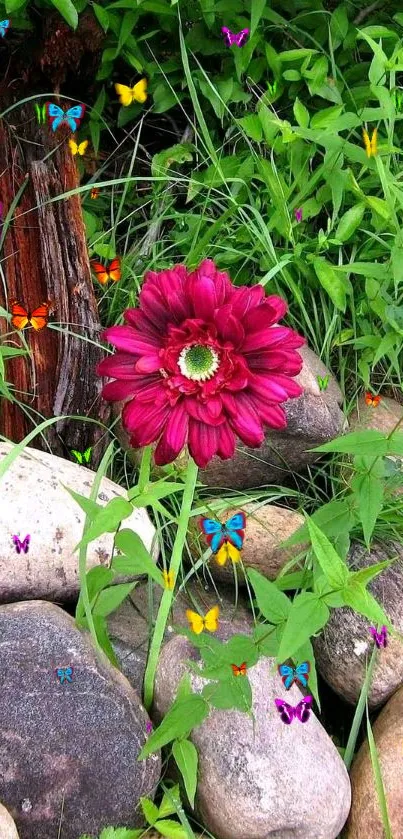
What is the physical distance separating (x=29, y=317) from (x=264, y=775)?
886mm

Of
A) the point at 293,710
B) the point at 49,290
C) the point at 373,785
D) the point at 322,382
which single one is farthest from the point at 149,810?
the point at 49,290

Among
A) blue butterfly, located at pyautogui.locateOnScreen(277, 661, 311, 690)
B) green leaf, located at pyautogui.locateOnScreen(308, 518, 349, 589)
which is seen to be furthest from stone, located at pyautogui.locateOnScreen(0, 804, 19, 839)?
green leaf, located at pyautogui.locateOnScreen(308, 518, 349, 589)

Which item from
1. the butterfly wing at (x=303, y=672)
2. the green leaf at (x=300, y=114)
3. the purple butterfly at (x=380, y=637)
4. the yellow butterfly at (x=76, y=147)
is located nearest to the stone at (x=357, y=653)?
the purple butterfly at (x=380, y=637)

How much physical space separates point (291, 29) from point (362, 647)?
4.10 feet

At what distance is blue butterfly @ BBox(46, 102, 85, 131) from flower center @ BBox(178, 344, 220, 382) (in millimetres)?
938

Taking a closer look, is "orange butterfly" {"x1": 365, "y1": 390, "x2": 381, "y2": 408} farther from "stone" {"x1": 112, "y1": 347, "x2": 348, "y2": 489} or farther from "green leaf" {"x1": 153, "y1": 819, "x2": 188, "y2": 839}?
"green leaf" {"x1": 153, "y1": 819, "x2": 188, "y2": 839}

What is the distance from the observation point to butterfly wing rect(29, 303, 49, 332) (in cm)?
155

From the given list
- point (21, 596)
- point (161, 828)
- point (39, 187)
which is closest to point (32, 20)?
point (39, 187)

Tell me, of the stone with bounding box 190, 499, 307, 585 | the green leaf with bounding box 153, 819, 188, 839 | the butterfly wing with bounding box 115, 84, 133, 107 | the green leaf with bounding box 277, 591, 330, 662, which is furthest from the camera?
the butterfly wing with bounding box 115, 84, 133, 107

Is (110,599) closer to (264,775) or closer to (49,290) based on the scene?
(264,775)

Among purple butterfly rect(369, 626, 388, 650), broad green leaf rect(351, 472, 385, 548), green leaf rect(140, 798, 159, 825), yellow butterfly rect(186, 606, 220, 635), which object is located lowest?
green leaf rect(140, 798, 159, 825)

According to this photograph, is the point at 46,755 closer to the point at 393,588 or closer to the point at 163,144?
the point at 393,588

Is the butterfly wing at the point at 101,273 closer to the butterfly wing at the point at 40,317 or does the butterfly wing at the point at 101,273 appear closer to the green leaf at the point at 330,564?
the butterfly wing at the point at 40,317

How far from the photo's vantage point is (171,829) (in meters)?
1.20
